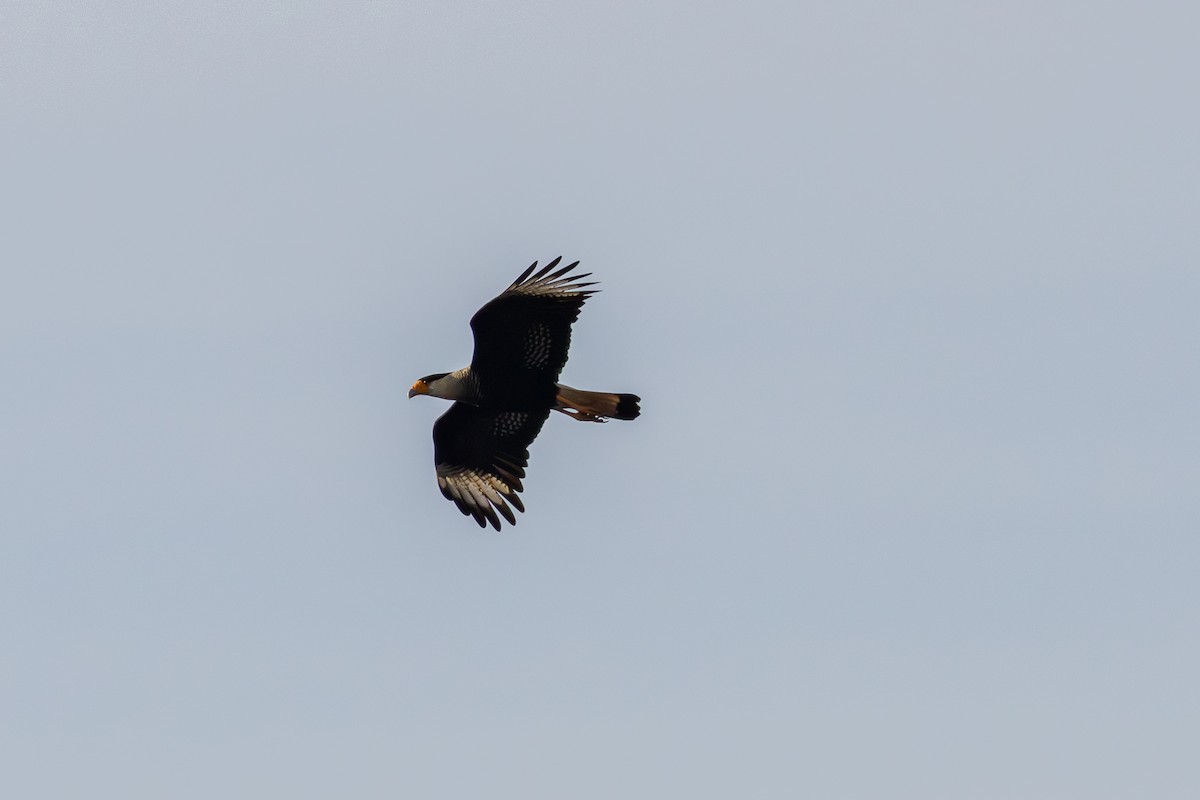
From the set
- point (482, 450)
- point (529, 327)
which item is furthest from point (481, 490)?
point (529, 327)

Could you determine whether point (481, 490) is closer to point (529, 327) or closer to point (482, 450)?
point (482, 450)

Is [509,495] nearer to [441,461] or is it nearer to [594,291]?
[441,461]

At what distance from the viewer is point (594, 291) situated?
2181 cm

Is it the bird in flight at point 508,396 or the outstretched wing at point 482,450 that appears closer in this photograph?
the bird in flight at point 508,396

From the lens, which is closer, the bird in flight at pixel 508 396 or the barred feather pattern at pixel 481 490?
the bird in flight at pixel 508 396

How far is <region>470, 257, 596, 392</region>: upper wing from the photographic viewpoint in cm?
2170

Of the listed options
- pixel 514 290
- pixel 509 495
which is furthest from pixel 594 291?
pixel 509 495

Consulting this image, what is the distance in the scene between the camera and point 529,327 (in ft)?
72.0

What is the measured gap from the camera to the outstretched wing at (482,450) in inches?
917

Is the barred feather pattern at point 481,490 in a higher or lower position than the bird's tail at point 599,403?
lower

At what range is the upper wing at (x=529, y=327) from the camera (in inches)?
854

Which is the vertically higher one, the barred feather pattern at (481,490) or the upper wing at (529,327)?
the upper wing at (529,327)

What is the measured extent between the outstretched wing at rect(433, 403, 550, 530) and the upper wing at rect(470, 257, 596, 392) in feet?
2.98

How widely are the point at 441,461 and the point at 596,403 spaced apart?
1882 mm
